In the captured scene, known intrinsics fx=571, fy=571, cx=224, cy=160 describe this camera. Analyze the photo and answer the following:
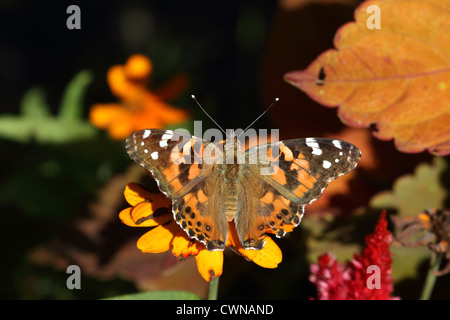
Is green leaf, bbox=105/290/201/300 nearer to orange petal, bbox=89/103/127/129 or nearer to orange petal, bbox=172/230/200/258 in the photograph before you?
Result: orange petal, bbox=172/230/200/258

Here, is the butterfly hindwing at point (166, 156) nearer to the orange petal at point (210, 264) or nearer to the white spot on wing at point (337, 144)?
the orange petal at point (210, 264)

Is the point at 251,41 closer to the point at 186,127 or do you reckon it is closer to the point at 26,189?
the point at 186,127

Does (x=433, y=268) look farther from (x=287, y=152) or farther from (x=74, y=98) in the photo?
(x=74, y=98)

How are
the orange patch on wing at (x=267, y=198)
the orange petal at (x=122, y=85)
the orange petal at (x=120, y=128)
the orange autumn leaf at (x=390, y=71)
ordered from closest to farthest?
the orange patch on wing at (x=267, y=198), the orange autumn leaf at (x=390, y=71), the orange petal at (x=120, y=128), the orange petal at (x=122, y=85)

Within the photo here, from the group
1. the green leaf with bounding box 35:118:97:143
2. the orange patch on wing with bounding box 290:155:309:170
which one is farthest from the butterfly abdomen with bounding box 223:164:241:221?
the green leaf with bounding box 35:118:97:143

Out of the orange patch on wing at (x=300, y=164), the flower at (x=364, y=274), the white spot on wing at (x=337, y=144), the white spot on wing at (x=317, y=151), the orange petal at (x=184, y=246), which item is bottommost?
the flower at (x=364, y=274)

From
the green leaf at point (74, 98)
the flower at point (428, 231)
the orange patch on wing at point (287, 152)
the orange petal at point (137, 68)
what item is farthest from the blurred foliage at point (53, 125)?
the flower at point (428, 231)

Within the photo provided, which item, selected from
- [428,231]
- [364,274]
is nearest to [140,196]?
[364,274]
